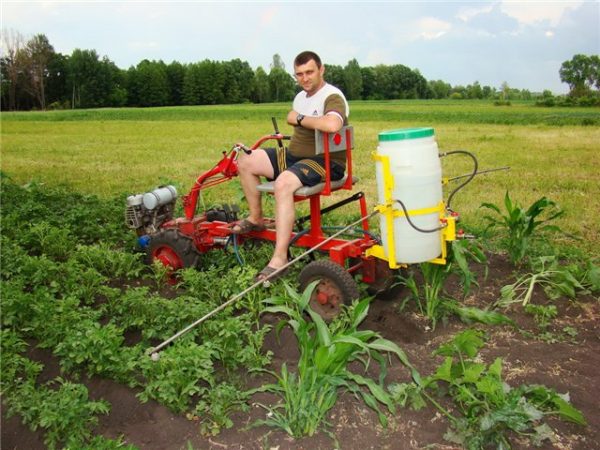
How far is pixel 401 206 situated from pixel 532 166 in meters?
7.37

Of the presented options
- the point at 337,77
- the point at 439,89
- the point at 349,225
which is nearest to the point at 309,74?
the point at 349,225

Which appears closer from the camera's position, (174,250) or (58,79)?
(174,250)

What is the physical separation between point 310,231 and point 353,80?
56.1 metres

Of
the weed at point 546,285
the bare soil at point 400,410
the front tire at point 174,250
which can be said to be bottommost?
the bare soil at point 400,410

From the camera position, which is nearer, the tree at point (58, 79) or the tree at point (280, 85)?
the tree at point (58, 79)

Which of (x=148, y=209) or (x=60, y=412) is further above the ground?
(x=148, y=209)

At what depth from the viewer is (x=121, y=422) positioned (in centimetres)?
296

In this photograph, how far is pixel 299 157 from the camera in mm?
4652

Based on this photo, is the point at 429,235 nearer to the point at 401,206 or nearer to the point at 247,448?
the point at 401,206

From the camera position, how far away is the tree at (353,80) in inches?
2299

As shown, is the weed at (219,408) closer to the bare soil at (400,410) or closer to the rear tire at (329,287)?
the bare soil at (400,410)

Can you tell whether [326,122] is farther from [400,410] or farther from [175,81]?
[175,81]

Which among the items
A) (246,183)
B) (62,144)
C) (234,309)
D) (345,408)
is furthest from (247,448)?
(62,144)

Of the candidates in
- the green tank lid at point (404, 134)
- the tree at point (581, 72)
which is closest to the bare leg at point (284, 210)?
the green tank lid at point (404, 134)
